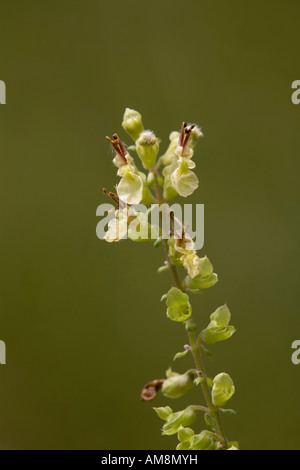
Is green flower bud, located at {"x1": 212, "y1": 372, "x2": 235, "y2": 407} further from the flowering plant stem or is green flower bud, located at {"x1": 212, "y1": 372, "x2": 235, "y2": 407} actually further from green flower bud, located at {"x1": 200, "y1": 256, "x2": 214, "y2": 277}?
green flower bud, located at {"x1": 200, "y1": 256, "x2": 214, "y2": 277}

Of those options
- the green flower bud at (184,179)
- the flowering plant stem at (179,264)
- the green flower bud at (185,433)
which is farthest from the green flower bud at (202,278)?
the green flower bud at (185,433)

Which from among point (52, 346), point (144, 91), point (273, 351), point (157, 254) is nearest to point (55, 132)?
point (144, 91)

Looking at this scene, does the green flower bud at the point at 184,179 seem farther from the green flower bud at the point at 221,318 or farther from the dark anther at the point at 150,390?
the dark anther at the point at 150,390

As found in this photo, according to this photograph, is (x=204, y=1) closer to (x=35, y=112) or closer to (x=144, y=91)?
(x=144, y=91)

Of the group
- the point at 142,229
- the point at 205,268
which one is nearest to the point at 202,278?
the point at 205,268

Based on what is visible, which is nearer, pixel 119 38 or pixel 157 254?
pixel 157 254

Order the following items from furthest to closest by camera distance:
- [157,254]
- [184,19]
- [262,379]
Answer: [184,19]
[157,254]
[262,379]

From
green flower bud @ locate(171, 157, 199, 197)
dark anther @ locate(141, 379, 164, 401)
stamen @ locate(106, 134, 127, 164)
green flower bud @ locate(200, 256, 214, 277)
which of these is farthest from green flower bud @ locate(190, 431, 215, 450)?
stamen @ locate(106, 134, 127, 164)
